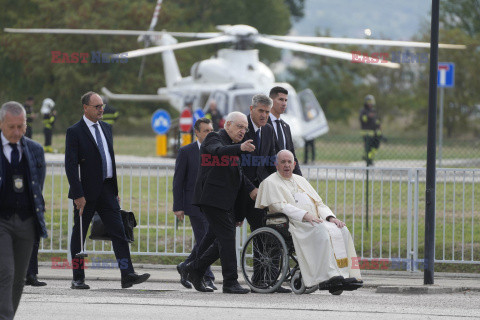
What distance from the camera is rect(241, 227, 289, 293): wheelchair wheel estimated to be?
10.7 meters

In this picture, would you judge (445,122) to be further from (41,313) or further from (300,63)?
(41,313)

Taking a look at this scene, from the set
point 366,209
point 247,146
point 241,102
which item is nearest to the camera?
point 247,146

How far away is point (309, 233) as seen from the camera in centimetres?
1063

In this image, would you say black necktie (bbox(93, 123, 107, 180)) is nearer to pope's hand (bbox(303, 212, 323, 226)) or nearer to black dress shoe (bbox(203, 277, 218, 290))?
black dress shoe (bbox(203, 277, 218, 290))

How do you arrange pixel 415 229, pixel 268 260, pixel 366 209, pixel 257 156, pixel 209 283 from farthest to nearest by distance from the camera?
pixel 366 209
pixel 415 229
pixel 209 283
pixel 257 156
pixel 268 260

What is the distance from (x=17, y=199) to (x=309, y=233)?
373 cm

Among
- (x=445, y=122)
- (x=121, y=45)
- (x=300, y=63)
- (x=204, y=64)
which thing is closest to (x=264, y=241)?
(x=204, y=64)

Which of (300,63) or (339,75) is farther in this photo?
(300,63)

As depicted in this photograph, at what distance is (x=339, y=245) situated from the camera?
1066cm

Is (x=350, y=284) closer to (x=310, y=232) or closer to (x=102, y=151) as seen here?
(x=310, y=232)

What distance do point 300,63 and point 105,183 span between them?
7282 cm

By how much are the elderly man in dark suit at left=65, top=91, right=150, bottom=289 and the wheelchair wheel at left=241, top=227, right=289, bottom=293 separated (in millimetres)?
1075

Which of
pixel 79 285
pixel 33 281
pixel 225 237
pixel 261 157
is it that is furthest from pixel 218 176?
pixel 33 281

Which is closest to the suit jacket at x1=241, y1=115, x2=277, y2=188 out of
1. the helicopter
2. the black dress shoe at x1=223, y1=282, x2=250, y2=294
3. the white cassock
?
the white cassock
